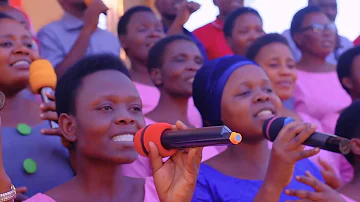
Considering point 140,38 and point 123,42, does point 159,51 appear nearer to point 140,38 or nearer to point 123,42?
point 140,38

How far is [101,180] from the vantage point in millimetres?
2361

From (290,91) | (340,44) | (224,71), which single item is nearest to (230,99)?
(224,71)

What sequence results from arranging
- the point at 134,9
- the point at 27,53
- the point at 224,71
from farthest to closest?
the point at 134,9
the point at 27,53
the point at 224,71

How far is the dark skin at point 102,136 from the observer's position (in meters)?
2.25

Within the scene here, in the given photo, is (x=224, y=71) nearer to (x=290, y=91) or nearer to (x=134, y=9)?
(x=290, y=91)

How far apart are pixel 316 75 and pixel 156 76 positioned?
1.38 metres

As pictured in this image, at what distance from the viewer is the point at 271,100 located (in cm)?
261

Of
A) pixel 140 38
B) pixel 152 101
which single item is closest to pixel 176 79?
pixel 152 101

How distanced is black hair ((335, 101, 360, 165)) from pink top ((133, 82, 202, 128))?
2.88 ft

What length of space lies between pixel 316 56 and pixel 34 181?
2775 millimetres

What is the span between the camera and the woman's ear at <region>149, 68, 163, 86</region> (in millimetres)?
3705

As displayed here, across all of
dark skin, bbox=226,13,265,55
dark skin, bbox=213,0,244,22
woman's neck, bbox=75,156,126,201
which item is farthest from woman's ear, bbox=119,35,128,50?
woman's neck, bbox=75,156,126,201

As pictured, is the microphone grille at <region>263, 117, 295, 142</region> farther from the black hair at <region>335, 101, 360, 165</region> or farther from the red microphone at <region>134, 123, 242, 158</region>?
the black hair at <region>335, 101, 360, 165</region>

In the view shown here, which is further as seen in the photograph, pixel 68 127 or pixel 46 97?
pixel 46 97
